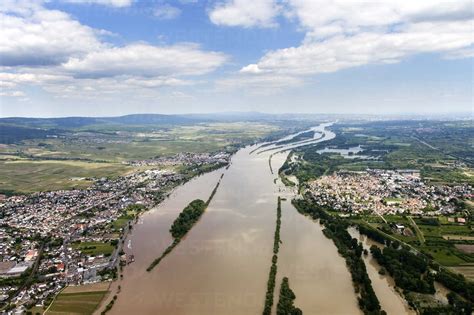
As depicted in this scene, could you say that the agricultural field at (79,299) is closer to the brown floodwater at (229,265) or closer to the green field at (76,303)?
the green field at (76,303)

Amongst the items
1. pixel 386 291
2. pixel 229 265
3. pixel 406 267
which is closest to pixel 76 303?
pixel 229 265

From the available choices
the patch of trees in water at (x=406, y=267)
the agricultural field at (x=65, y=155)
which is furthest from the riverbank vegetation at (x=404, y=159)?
the agricultural field at (x=65, y=155)

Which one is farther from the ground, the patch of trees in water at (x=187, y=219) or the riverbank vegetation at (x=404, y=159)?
the riverbank vegetation at (x=404, y=159)

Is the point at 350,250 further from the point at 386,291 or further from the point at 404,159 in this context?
the point at 404,159

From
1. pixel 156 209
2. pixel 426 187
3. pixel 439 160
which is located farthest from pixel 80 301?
pixel 439 160

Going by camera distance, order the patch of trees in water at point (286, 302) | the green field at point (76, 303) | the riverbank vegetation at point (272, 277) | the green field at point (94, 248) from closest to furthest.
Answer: the patch of trees in water at point (286, 302)
the riverbank vegetation at point (272, 277)
the green field at point (76, 303)
the green field at point (94, 248)
